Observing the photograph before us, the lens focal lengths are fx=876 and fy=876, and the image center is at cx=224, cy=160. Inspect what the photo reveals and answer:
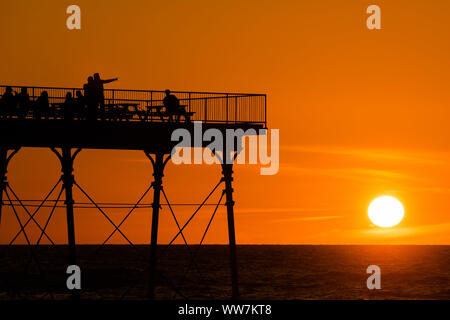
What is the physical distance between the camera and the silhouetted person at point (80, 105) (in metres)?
34.1

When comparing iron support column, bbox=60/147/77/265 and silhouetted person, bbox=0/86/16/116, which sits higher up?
silhouetted person, bbox=0/86/16/116

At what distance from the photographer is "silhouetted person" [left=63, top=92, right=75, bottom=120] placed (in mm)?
33938

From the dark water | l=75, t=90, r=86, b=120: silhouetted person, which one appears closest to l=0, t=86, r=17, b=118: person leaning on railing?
l=75, t=90, r=86, b=120: silhouetted person

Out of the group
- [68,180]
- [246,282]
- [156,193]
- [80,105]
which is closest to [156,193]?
[156,193]

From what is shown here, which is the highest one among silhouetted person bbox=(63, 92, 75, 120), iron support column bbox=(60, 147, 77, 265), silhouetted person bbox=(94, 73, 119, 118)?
silhouetted person bbox=(94, 73, 119, 118)

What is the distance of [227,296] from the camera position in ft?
232

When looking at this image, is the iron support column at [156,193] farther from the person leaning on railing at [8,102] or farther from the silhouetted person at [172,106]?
the person leaning on railing at [8,102]

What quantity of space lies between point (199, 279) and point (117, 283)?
9.95 metres

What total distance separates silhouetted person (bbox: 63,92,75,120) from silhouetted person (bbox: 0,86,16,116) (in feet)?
6.44

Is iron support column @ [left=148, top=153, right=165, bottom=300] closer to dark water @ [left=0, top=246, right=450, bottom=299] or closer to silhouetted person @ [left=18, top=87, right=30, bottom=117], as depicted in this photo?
silhouetted person @ [left=18, top=87, right=30, bottom=117]

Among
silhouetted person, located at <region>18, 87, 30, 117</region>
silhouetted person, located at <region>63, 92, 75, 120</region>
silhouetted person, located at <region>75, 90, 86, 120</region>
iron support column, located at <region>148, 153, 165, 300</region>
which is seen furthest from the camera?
iron support column, located at <region>148, 153, 165, 300</region>

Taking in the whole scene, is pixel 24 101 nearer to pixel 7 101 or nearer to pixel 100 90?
pixel 7 101
